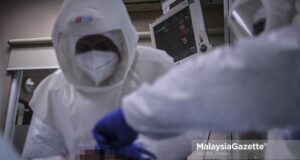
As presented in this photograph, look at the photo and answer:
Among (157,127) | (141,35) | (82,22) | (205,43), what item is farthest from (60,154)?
(141,35)

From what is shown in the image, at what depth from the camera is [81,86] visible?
1152 mm

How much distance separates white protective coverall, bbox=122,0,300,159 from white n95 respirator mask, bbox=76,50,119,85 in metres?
0.55

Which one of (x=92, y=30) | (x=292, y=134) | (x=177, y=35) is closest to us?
(x=292, y=134)

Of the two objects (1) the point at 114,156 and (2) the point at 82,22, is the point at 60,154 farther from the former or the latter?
(2) the point at 82,22

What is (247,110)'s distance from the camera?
548 millimetres

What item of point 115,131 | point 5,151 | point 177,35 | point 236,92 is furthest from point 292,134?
point 177,35

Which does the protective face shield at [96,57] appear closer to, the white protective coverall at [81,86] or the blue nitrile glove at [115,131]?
the white protective coverall at [81,86]

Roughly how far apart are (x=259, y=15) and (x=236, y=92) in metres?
0.48

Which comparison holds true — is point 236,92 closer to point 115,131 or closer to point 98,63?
point 115,131

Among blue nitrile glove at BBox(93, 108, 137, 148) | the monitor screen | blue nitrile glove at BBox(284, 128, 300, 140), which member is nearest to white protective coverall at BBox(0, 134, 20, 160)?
blue nitrile glove at BBox(93, 108, 137, 148)

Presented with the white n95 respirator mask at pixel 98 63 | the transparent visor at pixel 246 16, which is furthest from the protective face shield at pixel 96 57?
the transparent visor at pixel 246 16

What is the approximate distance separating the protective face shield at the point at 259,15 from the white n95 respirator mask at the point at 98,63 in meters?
0.43

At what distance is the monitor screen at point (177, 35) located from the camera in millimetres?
1650

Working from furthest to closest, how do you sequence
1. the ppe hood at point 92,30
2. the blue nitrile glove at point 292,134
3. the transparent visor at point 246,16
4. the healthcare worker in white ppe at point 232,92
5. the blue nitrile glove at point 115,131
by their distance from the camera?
the ppe hood at point 92,30
the transparent visor at point 246,16
the blue nitrile glove at point 292,134
the blue nitrile glove at point 115,131
the healthcare worker in white ppe at point 232,92
